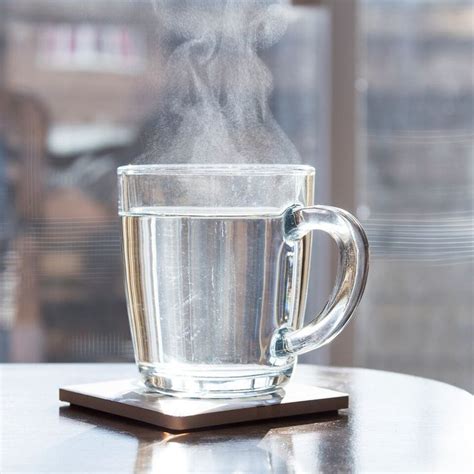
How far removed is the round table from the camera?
487 mm

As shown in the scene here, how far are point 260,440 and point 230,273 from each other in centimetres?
11

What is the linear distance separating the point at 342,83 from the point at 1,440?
1.58m

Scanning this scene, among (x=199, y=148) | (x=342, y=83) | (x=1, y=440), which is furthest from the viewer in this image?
(x=342, y=83)

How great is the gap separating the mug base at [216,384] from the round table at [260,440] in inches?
1.5

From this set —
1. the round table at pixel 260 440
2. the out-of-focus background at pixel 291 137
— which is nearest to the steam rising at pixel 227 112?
the round table at pixel 260 440

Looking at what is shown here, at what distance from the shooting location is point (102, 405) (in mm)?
614

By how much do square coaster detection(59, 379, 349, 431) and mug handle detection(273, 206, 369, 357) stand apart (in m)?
0.03

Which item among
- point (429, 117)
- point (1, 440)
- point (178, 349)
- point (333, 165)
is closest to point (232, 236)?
point (178, 349)

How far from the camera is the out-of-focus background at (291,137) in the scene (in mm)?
2059

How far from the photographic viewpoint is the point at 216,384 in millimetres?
615

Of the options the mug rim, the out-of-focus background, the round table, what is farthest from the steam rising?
the out-of-focus background

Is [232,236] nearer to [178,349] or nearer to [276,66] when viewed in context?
[178,349]

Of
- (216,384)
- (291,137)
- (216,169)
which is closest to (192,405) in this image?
(216,384)

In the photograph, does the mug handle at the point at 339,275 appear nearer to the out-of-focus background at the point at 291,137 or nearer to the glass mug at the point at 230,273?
the glass mug at the point at 230,273
